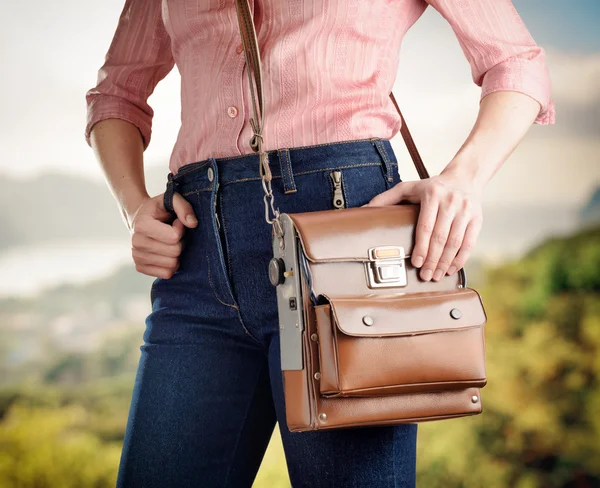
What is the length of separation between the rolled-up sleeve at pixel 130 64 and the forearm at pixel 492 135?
66 centimetres

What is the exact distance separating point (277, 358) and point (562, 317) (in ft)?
7.66

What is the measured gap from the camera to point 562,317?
10.1 ft

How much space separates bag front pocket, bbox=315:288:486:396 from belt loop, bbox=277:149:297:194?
209mm

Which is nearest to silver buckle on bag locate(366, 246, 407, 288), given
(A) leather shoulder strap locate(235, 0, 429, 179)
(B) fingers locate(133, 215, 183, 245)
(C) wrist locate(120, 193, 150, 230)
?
(A) leather shoulder strap locate(235, 0, 429, 179)

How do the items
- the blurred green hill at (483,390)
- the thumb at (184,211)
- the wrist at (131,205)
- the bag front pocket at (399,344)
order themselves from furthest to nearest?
1. the blurred green hill at (483,390)
2. the wrist at (131,205)
3. the thumb at (184,211)
4. the bag front pocket at (399,344)

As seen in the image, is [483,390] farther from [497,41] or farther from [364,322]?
[364,322]

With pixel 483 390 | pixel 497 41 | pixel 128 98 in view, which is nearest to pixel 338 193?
pixel 497 41

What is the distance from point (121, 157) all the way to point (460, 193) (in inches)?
27.6

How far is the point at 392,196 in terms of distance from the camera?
1.04m

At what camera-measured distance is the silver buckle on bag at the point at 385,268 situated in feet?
3.23

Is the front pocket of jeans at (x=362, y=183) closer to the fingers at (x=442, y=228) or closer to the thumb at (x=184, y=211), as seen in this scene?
the fingers at (x=442, y=228)

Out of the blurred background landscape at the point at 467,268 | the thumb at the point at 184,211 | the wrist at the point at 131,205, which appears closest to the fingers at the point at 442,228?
the thumb at the point at 184,211

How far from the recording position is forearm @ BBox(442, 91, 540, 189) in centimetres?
103

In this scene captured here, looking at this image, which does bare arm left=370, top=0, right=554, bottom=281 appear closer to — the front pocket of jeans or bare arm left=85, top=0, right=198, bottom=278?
the front pocket of jeans
